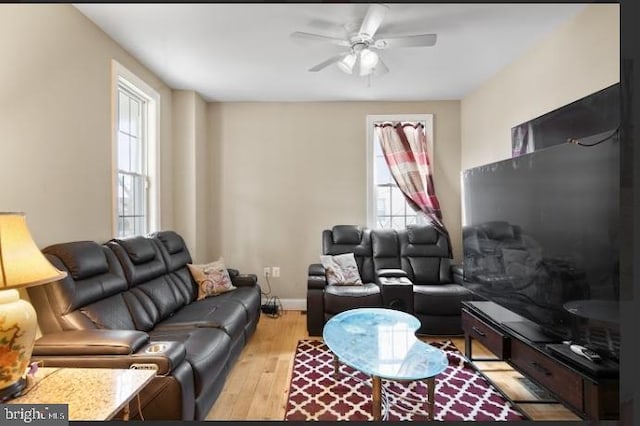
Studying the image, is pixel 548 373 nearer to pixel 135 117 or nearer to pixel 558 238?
pixel 558 238

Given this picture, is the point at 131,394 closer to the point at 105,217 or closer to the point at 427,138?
the point at 105,217

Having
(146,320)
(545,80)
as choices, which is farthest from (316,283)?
(545,80)

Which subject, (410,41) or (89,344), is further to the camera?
(410,41)

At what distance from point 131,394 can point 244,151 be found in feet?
11.0

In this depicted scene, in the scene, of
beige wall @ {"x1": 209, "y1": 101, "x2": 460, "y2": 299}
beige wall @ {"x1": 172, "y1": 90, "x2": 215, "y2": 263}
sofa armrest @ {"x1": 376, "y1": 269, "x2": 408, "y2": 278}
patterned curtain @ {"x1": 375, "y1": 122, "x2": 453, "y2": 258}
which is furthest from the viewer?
beige wall @ {"x1": 209, "y1": 101, "x2": 460, "y2": 299}

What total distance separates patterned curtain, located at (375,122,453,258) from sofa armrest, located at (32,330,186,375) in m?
3.26

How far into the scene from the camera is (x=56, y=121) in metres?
2.03

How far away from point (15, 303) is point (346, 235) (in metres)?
3.05

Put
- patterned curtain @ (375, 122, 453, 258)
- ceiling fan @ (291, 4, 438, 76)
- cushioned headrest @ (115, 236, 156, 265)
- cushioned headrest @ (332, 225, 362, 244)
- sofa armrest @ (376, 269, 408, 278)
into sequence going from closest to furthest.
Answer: ceiling fan @ (291, 4, 438, 76) < cushioned headrest @ (115, 236, 156, 265) < sofa armrest @ (376, 269, 408, 278) < cushioned headrest @ (332, 225, 362, 244) < patterned curtain @ (375, 122, 453, 258)

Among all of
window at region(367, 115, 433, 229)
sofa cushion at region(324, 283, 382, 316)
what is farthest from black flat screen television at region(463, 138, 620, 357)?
window at region(367, 115, 433, 229)

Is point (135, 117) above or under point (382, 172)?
above

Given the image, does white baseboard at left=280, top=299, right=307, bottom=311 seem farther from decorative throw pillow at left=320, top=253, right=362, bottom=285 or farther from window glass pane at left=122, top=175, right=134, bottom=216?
window glass pane at left=122, top=175, right=134, bottom=216

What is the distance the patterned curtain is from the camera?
3992 millimetres

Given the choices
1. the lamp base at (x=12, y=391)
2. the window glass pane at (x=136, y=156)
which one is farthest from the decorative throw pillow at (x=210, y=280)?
the lamp base at (x=12, y=391)
